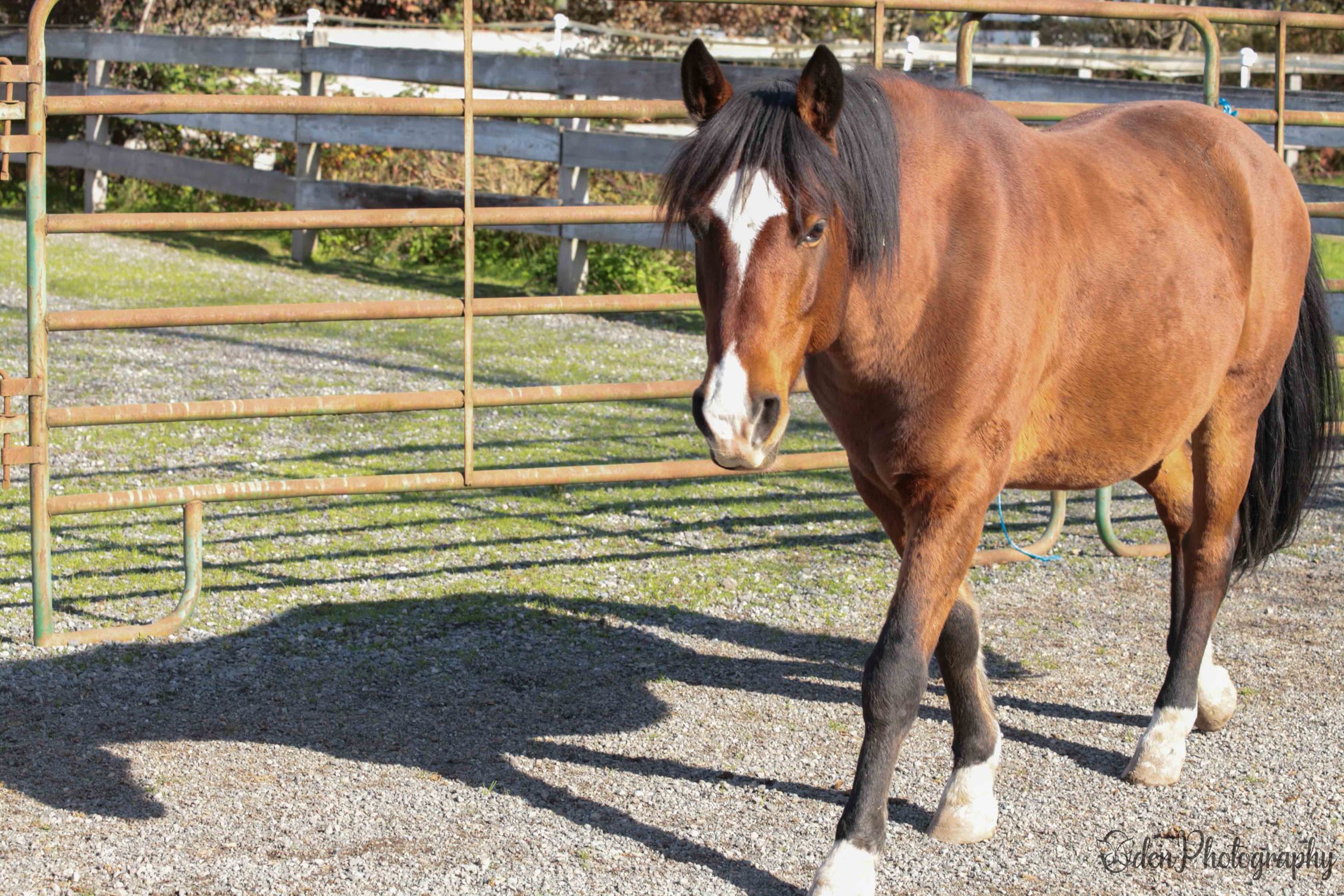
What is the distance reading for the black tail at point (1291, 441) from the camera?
425cm

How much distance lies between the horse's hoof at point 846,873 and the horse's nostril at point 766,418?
3.21ft

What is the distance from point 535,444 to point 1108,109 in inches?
153

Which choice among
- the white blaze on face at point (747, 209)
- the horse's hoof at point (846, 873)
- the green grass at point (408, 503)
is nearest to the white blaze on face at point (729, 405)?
the white blaze on face at point (747, 209)

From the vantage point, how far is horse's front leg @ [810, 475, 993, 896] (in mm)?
3008

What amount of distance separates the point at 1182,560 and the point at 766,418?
204cm

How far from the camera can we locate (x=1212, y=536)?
3.96 meters

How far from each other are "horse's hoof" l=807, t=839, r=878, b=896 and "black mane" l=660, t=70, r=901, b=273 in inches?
50.7

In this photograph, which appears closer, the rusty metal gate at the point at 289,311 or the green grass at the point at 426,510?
the rusty metal gate at the point at 289,311

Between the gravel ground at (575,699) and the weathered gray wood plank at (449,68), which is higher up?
the weathered gray wood plank at (449,68)

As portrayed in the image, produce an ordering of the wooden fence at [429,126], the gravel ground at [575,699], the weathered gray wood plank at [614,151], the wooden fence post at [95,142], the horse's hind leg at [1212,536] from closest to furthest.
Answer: the gravel ground at [575,699]
the horse's hind leg at [1212,536]
the wooden fence at [429,126]
the weathered gray wood plank at [614,151]
the wooden fence post at [95,142]

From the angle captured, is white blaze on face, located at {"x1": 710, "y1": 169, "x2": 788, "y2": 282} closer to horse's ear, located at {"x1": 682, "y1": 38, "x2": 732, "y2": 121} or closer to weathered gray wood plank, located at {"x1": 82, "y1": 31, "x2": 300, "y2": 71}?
horse's ear, located at {"x1": 682, "y1": 38, "x2": 732, "y2": 121}

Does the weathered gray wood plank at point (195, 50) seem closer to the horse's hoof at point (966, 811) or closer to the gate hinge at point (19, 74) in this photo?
the gate hinge at point (19, 74)

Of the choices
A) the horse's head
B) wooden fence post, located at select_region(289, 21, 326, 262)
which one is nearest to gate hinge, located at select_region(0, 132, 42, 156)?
the horse's head

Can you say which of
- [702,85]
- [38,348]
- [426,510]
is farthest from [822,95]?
[426,510]
